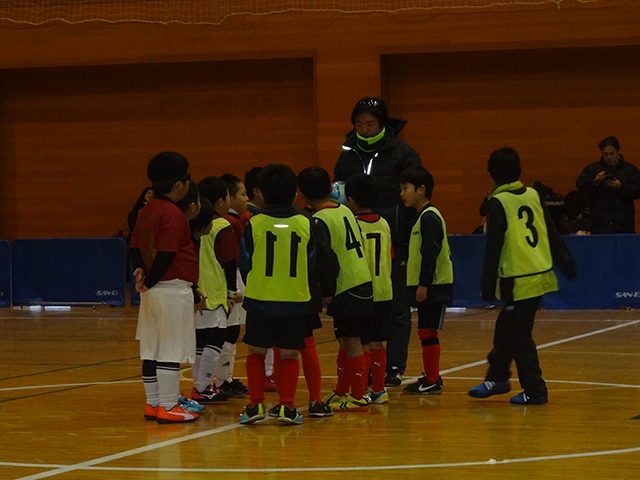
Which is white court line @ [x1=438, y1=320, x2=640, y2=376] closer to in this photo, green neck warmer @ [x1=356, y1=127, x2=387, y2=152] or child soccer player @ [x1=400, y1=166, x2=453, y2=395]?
child soccer player @ [x1=400, y1=166, x2=453, y2=395]

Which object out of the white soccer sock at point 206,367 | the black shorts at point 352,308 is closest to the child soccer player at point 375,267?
the black shorts at point 352,308

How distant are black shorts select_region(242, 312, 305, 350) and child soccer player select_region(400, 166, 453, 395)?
1459mm

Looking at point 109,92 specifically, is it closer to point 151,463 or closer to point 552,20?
point 552,20

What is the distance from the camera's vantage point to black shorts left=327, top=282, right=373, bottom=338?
7.11m

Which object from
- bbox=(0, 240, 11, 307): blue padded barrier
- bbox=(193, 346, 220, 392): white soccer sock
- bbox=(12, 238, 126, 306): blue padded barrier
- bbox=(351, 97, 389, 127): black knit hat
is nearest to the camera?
bbox=(193, 346, 220, 392): white soccer sock

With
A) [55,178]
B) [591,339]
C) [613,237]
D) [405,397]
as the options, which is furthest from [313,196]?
[55,178]

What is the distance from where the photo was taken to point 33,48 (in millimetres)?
19781

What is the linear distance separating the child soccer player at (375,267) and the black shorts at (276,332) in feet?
3.13

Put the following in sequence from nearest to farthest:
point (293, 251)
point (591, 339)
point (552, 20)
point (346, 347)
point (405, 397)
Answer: point (293, 251)
point (346, 347)
point (405, 397)
point (591, 339)
point (552, 20)

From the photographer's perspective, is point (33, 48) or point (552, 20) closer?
point (552, 20)

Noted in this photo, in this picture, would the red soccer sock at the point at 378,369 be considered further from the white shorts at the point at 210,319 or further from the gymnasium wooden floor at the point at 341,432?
the white shorts at the point at 210,319

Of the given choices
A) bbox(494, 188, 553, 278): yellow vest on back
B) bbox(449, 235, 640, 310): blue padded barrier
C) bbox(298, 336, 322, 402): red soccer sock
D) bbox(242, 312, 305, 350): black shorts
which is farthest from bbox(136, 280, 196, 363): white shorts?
bbox(449, 235, 640, 310): blue padded barrier

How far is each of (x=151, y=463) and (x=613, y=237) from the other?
10.4 metres

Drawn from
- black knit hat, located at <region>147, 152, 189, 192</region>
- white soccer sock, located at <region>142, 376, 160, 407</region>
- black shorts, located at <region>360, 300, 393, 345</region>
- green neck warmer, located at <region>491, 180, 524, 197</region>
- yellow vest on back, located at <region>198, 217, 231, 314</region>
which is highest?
black knit hat, located at <region>147, 152, 189, 192</region>
